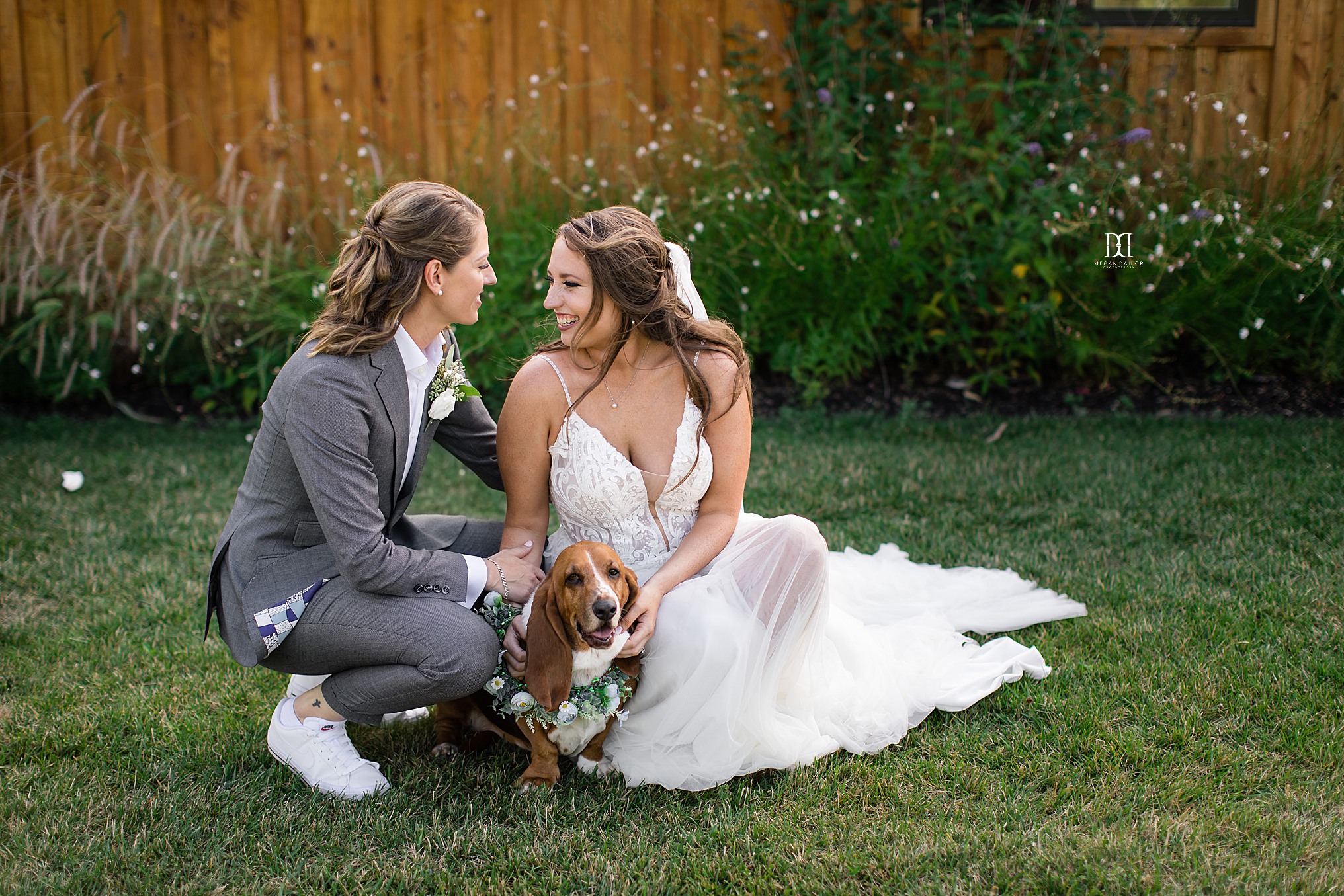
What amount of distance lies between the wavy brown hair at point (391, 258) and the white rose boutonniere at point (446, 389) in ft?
0.71

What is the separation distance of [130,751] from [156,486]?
8.46ft

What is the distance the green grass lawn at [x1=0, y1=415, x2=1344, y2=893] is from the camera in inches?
94.0

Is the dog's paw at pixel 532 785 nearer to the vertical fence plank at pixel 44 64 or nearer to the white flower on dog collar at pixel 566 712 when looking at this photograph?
the white flower on dog collar at pixel 566 712

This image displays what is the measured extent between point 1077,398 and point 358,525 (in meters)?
4.74

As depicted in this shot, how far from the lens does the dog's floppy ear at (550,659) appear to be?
263cm

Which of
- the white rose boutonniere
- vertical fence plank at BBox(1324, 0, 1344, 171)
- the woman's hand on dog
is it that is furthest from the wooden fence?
the woman's hand on dog

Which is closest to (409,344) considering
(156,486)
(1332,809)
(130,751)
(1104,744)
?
(130,751)

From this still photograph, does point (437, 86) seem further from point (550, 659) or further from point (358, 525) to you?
point (550, 659)

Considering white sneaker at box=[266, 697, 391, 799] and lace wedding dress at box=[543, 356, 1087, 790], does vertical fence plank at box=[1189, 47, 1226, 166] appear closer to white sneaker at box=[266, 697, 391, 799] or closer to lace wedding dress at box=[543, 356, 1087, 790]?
lace wedding dress at box=[543, 356, 1087, 790]

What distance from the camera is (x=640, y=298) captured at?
2.99m

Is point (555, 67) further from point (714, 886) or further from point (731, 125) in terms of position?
point (714, 886)

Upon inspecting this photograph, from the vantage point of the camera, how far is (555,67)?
6750 mm

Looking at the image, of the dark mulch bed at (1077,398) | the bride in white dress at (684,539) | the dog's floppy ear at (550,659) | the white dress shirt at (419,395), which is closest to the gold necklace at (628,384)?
the bride in white dress at (684,539)

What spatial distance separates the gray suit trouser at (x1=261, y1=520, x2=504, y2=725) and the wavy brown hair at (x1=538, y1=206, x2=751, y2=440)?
2.52 feet
